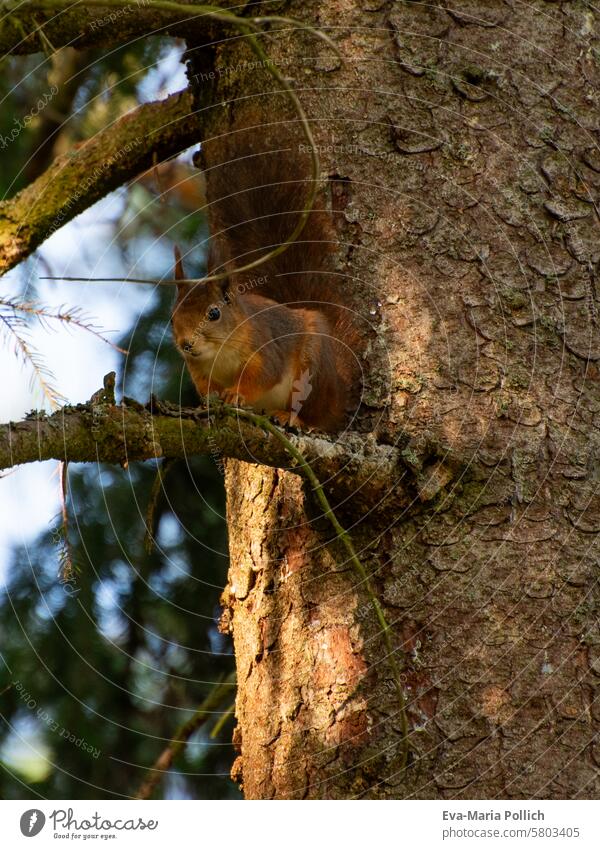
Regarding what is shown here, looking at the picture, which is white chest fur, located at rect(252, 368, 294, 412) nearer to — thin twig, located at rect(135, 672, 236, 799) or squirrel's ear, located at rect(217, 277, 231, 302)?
squirrel's ear, located at rect(217, 277, 231, 302)

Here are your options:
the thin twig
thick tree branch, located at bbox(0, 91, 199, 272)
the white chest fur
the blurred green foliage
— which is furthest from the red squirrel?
the thin twig

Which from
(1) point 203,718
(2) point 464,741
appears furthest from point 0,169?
(2) point 464,741

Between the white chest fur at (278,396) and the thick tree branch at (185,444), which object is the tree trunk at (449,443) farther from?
the white chest fur at (278,396)

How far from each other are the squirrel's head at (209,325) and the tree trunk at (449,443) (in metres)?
0.32

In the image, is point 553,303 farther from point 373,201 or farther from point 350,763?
point 350,763

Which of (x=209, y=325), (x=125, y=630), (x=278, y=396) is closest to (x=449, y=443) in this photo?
(x=278, y=396)

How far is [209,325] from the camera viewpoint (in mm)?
1695

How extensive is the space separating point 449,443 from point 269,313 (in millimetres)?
539

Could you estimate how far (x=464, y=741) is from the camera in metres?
1.15

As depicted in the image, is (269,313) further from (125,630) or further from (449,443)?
(125,630)

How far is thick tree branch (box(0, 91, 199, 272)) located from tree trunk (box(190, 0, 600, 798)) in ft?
0.78

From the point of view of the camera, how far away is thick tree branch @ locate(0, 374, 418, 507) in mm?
950
